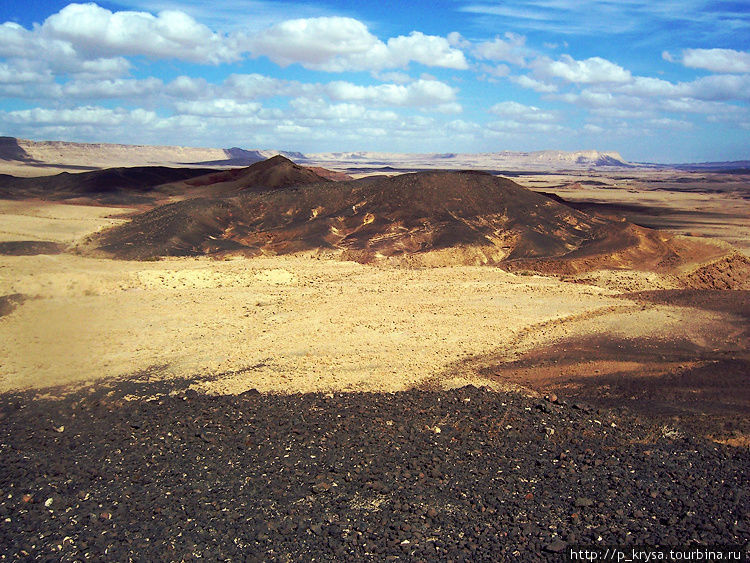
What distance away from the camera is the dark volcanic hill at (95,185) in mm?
51062

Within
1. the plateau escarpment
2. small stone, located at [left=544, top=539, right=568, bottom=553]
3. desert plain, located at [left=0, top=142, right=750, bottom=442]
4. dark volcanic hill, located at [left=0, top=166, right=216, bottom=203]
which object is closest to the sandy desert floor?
desert plain, located at [left=0, top=142, right=750, bottom=442]

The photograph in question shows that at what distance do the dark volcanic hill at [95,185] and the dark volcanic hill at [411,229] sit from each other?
23.7 m

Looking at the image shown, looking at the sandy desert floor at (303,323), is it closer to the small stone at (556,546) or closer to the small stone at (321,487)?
the small stone at (321,487)

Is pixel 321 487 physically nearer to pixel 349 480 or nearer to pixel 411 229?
pixel 349 480

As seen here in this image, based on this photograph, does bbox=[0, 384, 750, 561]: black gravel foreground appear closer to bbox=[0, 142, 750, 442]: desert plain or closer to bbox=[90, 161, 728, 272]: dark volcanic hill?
bbox=[0, 142, 750, 442]: desert plain

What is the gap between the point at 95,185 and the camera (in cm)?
5503

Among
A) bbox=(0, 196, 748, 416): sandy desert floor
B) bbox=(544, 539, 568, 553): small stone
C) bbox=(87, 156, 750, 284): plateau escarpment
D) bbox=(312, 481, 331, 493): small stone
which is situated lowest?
bbox=(312, 481, 331, 493): small stone

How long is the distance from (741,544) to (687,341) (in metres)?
8.37

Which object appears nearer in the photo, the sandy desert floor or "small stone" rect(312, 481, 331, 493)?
"small stone" rect(312, 481, 331, 493)

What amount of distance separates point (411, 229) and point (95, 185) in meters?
40.1

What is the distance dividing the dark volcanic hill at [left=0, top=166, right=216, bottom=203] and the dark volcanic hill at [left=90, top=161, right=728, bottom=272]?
23.7 metres

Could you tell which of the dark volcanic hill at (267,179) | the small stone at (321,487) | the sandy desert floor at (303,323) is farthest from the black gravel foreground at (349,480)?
the dark volcanic hill at (267,179)

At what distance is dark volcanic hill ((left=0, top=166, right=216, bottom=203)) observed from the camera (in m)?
51.1

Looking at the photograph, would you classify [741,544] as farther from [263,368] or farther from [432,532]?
[263,368]
